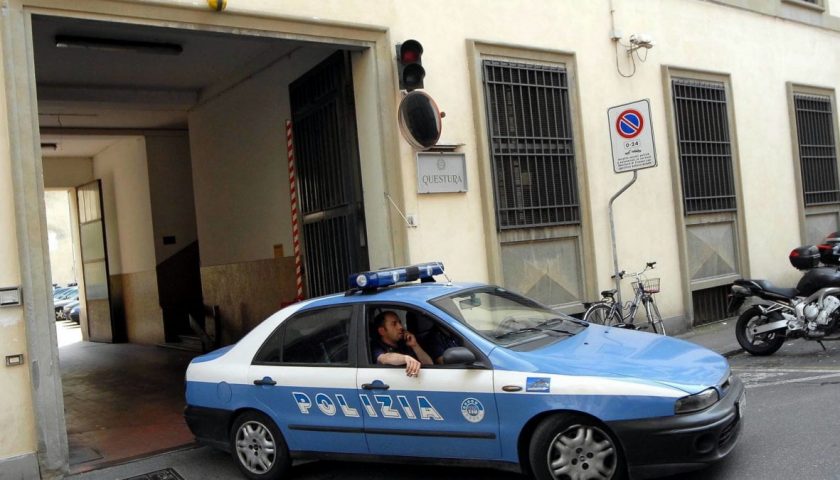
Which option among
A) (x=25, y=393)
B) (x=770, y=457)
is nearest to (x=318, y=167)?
(x=25, y=393)

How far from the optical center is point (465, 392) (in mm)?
4945

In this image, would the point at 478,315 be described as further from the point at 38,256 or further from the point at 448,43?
the point at 448,43

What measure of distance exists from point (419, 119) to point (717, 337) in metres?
5.60

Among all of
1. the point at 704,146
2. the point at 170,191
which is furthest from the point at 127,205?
the point at 704,146

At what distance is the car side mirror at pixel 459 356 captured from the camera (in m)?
4.90

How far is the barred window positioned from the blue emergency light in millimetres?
3429

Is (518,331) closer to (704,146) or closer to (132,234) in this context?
(704,146)

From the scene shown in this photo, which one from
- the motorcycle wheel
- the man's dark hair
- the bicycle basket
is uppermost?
the man's dark hair

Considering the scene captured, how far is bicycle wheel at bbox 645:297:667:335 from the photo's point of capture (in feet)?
33.3

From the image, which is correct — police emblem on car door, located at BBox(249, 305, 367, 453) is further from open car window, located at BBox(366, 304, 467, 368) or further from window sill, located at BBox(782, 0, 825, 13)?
window sill, located at BBox(782, 0, 825, 13)

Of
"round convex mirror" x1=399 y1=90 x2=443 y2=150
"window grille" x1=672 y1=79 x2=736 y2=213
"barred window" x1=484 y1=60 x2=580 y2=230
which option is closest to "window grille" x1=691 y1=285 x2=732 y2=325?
"window grille" x1=672 y1=79 x2=736 y2=213

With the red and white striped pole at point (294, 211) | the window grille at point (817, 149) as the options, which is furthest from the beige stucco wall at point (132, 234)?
the window grille at point (817, 149)

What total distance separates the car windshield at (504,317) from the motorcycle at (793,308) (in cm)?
400

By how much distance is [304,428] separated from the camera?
5625 mm
